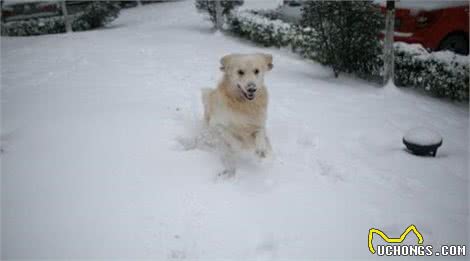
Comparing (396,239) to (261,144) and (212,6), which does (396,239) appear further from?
(212,6)

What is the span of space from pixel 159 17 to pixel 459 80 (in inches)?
569

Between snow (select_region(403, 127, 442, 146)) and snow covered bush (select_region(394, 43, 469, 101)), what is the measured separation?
8.16 feet

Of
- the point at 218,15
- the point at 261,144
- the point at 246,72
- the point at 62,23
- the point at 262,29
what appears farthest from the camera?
the point at 62,23

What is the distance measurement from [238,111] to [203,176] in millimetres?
769

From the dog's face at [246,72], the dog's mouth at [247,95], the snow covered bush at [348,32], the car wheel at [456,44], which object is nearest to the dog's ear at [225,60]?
the dog's face at [246,72]

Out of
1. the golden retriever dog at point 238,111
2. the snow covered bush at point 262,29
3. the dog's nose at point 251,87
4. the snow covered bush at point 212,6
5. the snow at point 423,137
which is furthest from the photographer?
the snow covered bush at point 212,6

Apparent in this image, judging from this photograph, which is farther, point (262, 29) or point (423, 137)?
point (262, 29)

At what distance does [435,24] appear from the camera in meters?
7.86

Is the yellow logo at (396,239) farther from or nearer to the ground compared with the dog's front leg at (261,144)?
nearer to the ground

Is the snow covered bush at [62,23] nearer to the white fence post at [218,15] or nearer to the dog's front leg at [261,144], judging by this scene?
the white fence post at [218,15]

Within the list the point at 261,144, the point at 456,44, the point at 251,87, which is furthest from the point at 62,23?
the point at 251,87

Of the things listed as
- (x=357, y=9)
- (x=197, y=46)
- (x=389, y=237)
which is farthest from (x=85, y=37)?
(x=389, y=237)

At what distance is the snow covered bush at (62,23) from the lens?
15.2m

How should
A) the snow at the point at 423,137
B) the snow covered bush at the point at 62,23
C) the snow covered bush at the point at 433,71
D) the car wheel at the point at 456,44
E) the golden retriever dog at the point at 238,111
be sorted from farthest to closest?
1. the snow covered bush at the point at 62,23
2. the car wheel at the point at 456,44
3. the snow covered bush at the point at 433,71
4. the snow at the point at 423,137
5. the golden retriever dog at the point at 238,111
